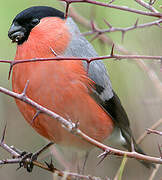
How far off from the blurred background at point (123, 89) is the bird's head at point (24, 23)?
0.48 m

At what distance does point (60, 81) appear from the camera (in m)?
2.92

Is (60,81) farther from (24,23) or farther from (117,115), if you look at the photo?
(117,115)

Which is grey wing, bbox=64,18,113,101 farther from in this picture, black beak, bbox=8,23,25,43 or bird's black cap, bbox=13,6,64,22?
black beak, bbox=8,23,25,43

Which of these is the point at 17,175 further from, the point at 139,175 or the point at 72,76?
the point at 72,76

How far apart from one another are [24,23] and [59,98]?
0.75 metres

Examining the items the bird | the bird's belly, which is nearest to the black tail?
the bird

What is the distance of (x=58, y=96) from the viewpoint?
115 inches

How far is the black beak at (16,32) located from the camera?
126 inches

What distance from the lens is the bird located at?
2.92 metres

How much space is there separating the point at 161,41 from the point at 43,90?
128 centimetres

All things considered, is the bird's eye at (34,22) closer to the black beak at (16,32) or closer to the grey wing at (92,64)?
the black beak at (16,32)

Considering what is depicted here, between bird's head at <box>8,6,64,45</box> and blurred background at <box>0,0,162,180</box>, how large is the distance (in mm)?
479

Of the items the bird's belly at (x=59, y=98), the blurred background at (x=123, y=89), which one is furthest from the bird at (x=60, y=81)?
the blurred background at (x=123, y=89)

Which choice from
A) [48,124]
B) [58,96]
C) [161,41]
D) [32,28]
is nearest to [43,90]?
[58,96]
